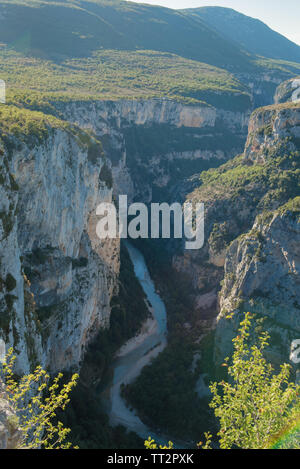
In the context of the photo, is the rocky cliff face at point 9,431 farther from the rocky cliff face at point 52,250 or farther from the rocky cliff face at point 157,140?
the rocky cliff face at point 157,140

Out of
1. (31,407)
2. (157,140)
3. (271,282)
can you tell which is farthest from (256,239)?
(157,140)

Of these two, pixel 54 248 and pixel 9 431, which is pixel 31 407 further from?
pixel 54 248

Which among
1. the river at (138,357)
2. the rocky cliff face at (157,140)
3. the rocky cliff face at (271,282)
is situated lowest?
the river at (138,357)

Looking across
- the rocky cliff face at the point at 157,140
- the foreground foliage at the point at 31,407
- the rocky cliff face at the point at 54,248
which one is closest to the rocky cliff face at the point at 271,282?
the rocky cliff face at the point at 54,248

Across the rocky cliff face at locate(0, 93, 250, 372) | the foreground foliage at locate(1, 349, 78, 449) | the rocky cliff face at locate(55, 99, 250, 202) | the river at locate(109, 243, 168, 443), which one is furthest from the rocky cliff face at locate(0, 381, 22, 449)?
the rocky cliff face at locate(55, 99, 250, 202)

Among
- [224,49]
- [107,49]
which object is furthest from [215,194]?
A: [224,49]

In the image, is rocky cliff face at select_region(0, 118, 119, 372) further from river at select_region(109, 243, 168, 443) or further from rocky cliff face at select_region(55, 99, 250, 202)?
rocky cliff face at select_region(55, 99, 250, 202)
